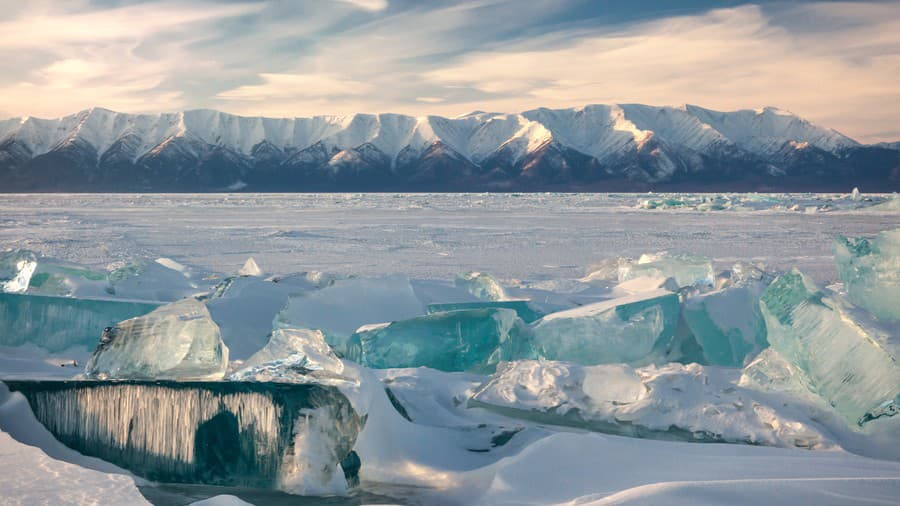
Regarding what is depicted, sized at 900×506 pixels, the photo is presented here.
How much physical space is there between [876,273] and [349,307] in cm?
209

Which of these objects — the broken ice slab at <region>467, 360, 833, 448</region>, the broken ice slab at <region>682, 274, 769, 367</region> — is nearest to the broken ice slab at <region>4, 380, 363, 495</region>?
the broken ice slab at <region>467, 360, 833, 448</region>

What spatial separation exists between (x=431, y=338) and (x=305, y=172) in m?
109

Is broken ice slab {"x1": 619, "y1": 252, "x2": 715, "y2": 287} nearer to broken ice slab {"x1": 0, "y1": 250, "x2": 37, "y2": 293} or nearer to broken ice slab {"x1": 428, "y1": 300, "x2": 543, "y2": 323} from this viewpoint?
broken ice slab {"x1": 428, "y1": 300, "x2": 543, "y2": 323}

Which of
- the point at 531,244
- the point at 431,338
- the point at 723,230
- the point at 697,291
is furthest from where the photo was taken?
the point at 723,230

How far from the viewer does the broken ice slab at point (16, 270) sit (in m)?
3.59

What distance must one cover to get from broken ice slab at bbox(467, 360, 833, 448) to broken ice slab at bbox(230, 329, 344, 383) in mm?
515

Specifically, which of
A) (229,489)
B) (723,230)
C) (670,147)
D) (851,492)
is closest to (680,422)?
(851,492)

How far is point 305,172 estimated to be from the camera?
356 ft

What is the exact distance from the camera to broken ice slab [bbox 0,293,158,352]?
10.0 feet

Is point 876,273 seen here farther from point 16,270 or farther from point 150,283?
point 16,270

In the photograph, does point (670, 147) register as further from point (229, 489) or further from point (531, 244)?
point (229, 489)

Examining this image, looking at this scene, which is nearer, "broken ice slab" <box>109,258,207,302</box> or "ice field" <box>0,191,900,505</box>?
"ice field" <box>0,191,900,505</box>

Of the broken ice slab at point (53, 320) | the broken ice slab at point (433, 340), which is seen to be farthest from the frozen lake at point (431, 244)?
the broken ice slab at point (433, 340)

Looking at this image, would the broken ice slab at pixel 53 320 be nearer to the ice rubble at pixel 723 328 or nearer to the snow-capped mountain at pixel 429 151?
the ice rubble at pixel 723 328
